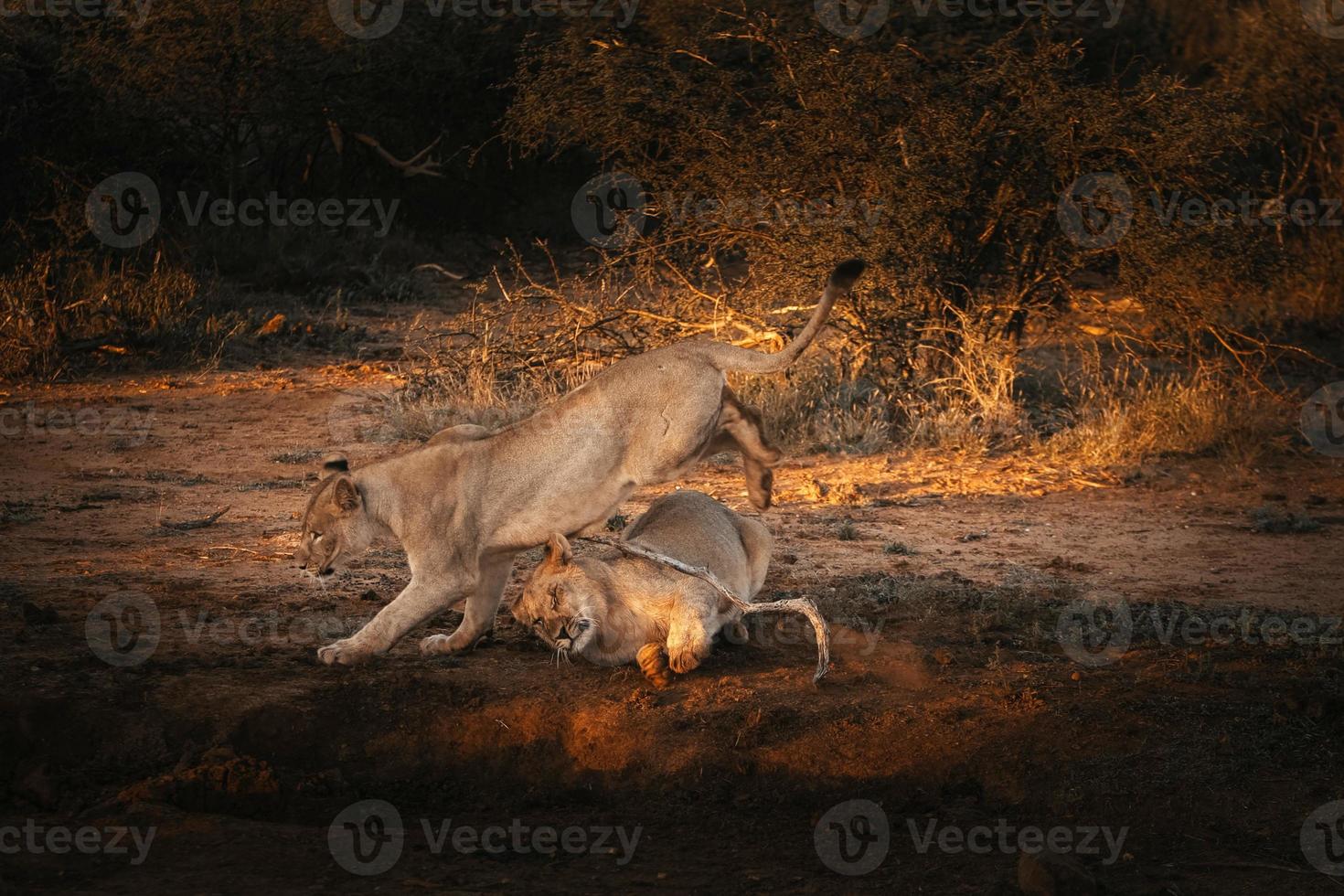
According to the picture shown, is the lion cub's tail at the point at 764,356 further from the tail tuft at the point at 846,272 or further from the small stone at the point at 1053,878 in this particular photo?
the small stone at the point at 1053,878

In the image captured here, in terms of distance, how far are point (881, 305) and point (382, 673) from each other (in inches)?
244

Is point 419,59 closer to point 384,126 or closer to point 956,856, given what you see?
point 384,126

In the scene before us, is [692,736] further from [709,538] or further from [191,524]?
[191,524]

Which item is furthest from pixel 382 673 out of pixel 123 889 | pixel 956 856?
→ pixel 956 856

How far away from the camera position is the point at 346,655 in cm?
596

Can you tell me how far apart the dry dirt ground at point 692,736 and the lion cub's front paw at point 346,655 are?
0.08 m

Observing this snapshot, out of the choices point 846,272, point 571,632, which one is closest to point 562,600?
point 571,632

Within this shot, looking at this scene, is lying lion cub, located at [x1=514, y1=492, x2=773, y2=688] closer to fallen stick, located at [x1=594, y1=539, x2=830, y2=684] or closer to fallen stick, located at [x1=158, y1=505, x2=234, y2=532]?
fallen stick, located at [x1=594, y1=539, x2=830, y2=684]

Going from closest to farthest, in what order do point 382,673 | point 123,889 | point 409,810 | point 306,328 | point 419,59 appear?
1. point 123,889
2. point 409,810
3. point 382,673
4. point 306,328
5. point 419,59

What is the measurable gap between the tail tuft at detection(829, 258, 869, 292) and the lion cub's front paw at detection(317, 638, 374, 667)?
2604mm

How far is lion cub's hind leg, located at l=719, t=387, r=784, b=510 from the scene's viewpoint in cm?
676

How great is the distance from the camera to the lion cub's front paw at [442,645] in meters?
6.29

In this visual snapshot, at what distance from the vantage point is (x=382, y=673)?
234 inches

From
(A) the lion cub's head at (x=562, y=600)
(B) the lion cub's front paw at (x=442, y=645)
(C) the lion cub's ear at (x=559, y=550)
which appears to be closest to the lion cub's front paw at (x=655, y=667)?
(A) the lion cub's head at (x=562, y=600)
